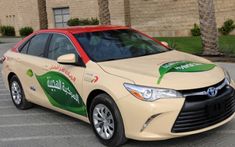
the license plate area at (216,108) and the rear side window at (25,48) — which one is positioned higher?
the rear side window at (25,48)

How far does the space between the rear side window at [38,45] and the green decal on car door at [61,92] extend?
1.78ft

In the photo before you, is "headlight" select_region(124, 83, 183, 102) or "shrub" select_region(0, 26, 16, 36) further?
"shrub" select_region(0, 26, 16, 36)

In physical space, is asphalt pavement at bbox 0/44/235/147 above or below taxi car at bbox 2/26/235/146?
below

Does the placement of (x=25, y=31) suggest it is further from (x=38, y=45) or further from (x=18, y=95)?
(x=38, y=45)

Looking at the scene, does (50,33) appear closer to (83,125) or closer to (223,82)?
(83,125)

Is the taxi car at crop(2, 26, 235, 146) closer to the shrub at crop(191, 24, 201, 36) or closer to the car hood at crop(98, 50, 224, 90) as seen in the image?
the car hood at crop(98, 50, 224, 90)

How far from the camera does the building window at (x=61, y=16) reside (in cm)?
3103

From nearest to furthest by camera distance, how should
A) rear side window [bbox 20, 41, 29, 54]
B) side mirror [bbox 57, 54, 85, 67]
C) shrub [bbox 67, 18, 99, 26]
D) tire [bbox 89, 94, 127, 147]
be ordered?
tire [bbox 89, 94, 127, 147] → side mirror [bbox 57, 54, 85, 67] → rear side window [bbox 20, 41, 29, 54] → shrub [bbox 67, 18, 99, 26]

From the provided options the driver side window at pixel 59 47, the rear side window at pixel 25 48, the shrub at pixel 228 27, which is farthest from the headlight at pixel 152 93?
the shrub at pixel 228 27

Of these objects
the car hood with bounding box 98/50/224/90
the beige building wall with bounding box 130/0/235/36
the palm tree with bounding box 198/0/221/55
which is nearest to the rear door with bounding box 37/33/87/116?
the car hood with bounding box 98/50/224/90

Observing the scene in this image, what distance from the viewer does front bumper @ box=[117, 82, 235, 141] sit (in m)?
4.89

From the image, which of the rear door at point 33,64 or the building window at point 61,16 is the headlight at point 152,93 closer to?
the rear door at point 33,64

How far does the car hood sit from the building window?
83.9 feet

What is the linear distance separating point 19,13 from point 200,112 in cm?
3151
